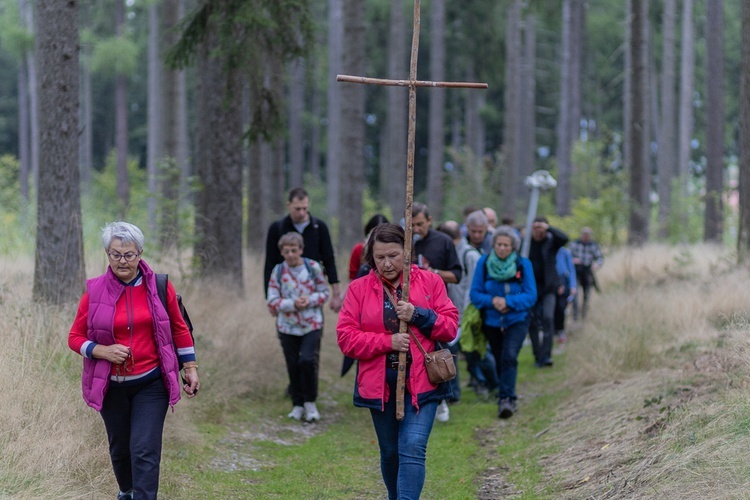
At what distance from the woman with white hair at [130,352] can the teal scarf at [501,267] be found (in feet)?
14.2

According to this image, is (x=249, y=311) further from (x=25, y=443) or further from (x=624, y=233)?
(x=624, y=233)

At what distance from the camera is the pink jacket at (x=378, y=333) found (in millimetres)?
5188

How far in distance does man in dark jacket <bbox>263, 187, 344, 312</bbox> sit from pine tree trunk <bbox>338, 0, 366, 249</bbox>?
25.4 ft

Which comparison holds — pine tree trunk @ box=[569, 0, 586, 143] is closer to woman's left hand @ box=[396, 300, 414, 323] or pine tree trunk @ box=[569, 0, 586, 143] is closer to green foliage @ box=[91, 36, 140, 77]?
green foliage @ box=[91, 36, 140, 77]

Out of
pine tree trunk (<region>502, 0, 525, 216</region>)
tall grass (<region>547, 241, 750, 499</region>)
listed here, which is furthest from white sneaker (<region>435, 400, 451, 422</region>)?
pine tree trunk (<region>502, 0, 525, 216</region>)

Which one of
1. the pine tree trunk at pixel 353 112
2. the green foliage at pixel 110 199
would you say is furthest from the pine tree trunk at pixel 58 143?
the pine tree trunk at pixel 353 112

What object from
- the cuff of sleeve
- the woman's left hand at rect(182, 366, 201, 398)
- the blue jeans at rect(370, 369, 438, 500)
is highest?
the cuff of sleeve

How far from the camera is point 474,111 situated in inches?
1791

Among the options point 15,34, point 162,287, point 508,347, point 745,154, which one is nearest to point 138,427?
point 162,287

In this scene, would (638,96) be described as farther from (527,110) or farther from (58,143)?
(527,110)

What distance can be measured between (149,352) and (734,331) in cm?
455

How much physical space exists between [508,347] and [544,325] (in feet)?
12.0

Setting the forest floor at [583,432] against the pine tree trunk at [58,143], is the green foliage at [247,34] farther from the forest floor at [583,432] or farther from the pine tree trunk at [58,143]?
the forest floor at [583,432]

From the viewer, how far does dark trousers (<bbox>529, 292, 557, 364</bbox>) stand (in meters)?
12.7
